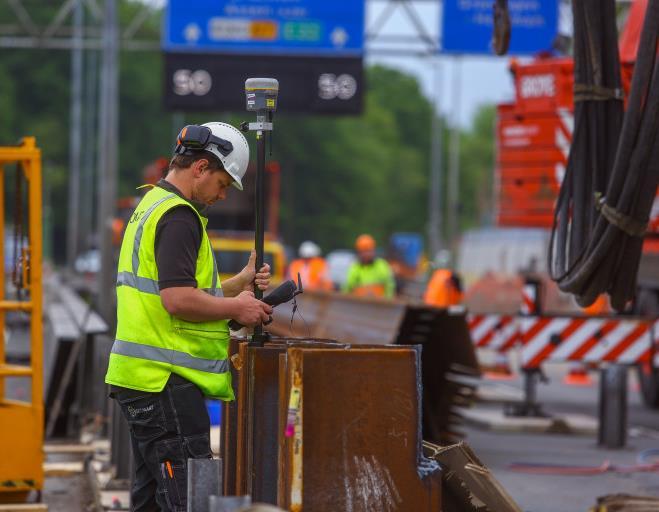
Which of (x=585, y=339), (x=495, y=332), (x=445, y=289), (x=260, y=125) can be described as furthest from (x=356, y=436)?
(x=445, y=289)

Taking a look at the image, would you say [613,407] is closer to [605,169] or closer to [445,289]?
[605,169]

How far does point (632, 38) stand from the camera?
14.3m

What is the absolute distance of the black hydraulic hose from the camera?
Answer: 818 centimetres

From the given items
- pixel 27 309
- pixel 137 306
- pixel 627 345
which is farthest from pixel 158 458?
pixel 627 345

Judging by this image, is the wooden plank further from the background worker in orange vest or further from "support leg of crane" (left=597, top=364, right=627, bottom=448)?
the background worker in orange vest

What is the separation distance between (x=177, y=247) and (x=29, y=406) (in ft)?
12.6

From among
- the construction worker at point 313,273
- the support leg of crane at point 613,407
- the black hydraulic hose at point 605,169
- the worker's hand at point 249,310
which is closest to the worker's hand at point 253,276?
the worker's hand at point 249,310

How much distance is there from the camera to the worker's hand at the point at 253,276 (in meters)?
6.22

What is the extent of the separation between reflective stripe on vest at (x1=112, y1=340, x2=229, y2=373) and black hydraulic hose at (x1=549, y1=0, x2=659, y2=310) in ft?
10.8

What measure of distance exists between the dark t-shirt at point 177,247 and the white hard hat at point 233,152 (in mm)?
268

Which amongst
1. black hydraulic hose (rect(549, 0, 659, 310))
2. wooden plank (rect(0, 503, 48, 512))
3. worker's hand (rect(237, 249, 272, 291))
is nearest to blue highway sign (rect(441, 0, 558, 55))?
black hydraulic hose (rect(549, 0, 659, 310))

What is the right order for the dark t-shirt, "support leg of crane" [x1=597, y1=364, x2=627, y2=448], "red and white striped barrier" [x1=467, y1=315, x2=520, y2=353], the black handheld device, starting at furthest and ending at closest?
"red and white striped barrier" [x1=467, y1=315, x2=520, y2=353] < "support leg of crane" [x1=597, y1=364, x2=627, y2=448] < the black handheld device < the dark t-shirt

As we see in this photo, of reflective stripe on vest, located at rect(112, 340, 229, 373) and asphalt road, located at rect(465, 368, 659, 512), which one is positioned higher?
reflective stripe on vest, located at rect(112, 340, 229, 373)

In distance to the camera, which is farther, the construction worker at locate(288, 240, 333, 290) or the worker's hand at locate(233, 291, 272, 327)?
the construction worker at locate(288, 240, 333, 290)
